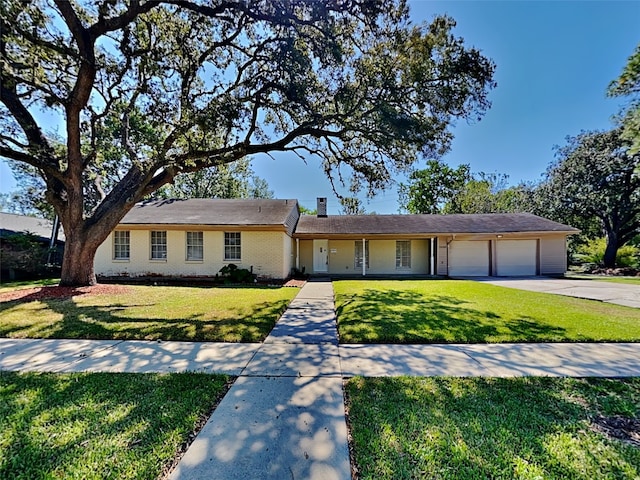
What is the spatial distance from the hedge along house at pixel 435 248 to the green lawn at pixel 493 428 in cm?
1353

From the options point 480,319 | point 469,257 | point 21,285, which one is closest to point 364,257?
point 469,257

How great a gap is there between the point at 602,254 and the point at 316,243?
21815 mm

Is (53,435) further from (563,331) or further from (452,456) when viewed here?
(563,331)

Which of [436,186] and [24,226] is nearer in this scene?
[24,226]

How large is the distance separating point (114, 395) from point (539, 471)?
153 inches

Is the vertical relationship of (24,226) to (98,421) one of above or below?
above

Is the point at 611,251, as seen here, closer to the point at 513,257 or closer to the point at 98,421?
the point at 513,257

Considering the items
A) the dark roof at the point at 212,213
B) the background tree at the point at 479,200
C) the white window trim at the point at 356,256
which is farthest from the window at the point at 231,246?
the background tree at the point at 479,200

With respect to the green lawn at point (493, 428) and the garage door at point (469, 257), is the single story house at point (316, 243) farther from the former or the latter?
the green lawn at point (493, 428)

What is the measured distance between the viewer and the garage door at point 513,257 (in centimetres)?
1756

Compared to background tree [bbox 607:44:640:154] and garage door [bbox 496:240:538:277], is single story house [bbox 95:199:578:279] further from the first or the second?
background tree [bbox 607:44:640:154]

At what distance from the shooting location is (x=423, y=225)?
18.3m

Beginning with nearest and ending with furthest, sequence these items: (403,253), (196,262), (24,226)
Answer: (196,262), (403,253), (24,226)

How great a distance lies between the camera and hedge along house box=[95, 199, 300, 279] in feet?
45.5
